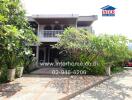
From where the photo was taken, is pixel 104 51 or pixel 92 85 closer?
pixel 92 85

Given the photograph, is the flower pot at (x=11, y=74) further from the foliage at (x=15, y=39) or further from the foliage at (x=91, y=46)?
the foliage at (x=91, y=46)

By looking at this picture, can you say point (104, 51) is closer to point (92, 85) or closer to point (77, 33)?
point (77, 33)

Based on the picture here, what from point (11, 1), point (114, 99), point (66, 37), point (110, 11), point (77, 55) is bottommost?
point (114, 99)

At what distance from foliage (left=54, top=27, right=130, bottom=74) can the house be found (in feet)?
15.9

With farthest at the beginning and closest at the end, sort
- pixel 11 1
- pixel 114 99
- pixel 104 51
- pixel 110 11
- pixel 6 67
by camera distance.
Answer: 1. pixel 110 11
2. pixel 104 51
3. pixel 6 67
4. pixel 11 1
5. pixel 114 99

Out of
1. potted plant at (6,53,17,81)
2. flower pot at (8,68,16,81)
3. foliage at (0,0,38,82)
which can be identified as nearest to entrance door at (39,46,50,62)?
foliage at (0,0,38,82)

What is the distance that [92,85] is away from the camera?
11.9m

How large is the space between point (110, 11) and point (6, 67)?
11862mm

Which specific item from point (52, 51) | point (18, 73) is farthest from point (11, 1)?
point (52, 51)

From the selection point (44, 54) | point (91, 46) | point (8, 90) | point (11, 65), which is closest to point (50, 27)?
point (44, 54)

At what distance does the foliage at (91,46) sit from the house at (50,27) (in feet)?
15.9

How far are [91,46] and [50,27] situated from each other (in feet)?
31.0

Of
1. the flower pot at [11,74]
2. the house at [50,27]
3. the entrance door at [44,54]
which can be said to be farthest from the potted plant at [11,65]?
the entrance door at [44,54]

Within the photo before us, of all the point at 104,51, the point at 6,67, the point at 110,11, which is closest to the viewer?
the point at 6,67
